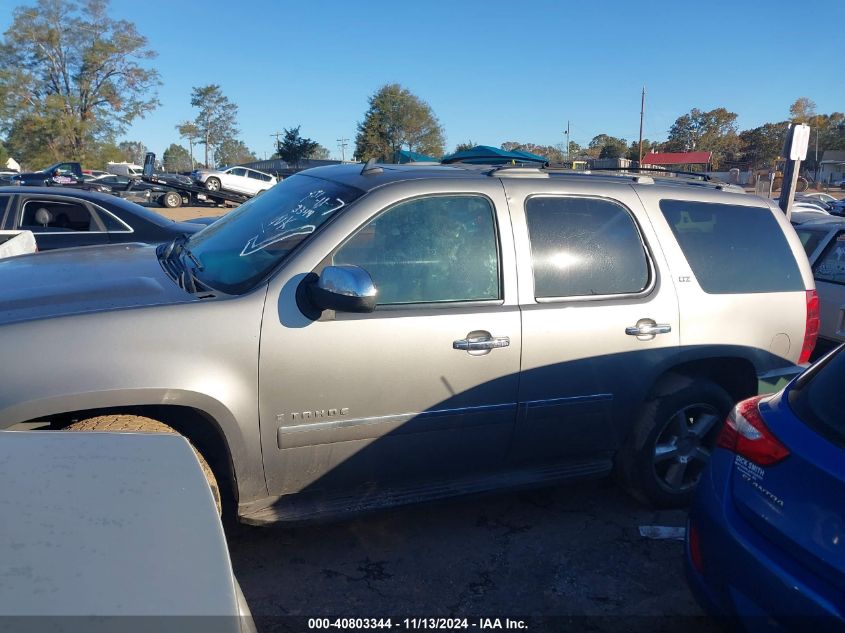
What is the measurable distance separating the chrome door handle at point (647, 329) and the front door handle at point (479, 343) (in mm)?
768

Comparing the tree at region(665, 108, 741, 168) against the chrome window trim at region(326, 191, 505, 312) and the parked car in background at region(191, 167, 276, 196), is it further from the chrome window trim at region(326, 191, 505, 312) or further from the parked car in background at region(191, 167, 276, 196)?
the chrome window trim at region(326, 191, 505, 312)

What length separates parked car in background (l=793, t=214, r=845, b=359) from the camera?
5523mm

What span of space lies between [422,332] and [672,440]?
5.79 feet

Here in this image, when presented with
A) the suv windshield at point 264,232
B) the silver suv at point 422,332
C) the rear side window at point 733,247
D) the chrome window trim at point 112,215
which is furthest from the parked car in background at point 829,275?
the chrome window trim at point 112,215

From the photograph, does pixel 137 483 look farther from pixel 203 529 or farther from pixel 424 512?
pixel 424 512

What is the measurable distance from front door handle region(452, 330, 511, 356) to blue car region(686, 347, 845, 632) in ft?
3.43

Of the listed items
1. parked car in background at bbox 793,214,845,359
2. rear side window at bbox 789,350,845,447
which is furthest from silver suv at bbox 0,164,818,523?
parked car in background at bbox 793,214,845,359

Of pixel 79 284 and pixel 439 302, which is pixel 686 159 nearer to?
pixel 439 302

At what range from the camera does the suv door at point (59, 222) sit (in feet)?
23.6

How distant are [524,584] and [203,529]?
203 centimetres

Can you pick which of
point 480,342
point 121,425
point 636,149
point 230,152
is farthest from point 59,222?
point 230,152

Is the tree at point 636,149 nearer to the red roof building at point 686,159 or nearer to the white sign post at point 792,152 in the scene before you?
the red roof building at point 686,159

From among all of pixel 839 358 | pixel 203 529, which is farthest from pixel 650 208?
pixel 203 529

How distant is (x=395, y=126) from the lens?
51.4 m
